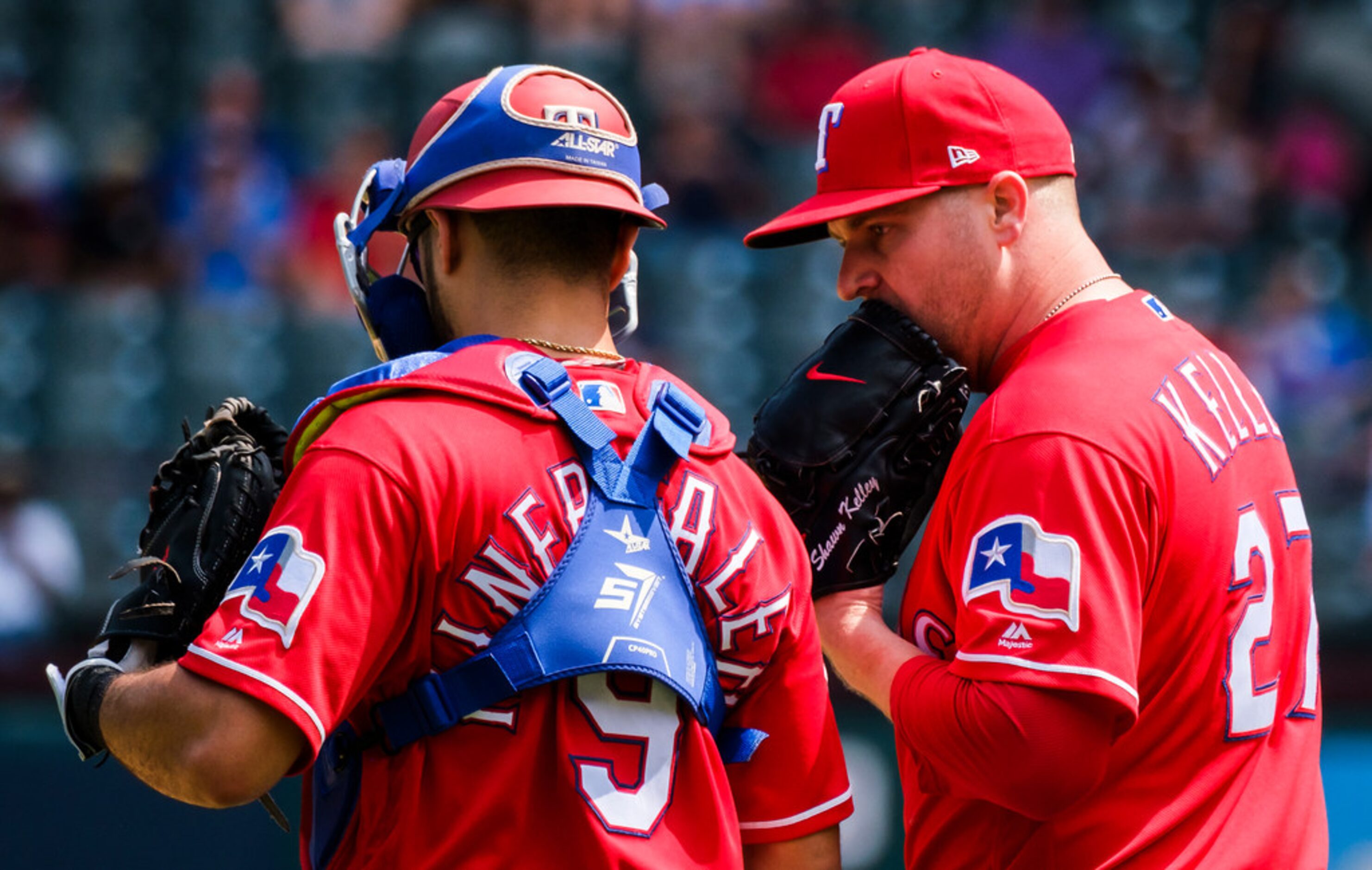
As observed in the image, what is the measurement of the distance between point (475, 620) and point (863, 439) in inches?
32.8

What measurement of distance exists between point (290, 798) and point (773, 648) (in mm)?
4187

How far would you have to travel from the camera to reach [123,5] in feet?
35.1

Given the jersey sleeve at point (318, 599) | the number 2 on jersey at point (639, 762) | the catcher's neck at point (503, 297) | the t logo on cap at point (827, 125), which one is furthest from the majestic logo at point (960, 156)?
the jersey sleeve at point (318, 599)

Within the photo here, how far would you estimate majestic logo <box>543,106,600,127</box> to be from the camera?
7.90 feet

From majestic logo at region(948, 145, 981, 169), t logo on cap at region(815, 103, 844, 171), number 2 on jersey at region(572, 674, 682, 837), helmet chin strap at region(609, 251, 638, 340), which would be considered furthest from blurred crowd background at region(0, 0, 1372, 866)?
number 2 on jersey at region(572, 674, 682, 837)

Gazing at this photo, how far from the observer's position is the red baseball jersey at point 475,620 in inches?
82.0

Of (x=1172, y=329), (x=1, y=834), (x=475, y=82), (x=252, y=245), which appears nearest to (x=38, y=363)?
(x=252, y=245)

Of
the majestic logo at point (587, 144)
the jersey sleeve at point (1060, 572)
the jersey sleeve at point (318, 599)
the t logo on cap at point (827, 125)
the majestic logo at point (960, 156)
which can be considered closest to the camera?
the jersey sleeve at point (318, 599)

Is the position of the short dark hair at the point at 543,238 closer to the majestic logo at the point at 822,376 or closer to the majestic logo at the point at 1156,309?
the majestic logo at the point at 822,376

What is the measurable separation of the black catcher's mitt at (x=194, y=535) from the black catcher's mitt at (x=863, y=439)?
2.96 feet

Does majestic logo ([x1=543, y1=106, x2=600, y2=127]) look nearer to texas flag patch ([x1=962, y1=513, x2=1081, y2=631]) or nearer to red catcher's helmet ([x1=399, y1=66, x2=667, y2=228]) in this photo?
red catcher's helmet ([x1=399, y1=66, x2=667, y2=228])

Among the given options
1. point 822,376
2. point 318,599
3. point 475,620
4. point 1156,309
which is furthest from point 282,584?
point 1156,309

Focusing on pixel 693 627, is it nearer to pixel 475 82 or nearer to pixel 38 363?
pixel 475 82

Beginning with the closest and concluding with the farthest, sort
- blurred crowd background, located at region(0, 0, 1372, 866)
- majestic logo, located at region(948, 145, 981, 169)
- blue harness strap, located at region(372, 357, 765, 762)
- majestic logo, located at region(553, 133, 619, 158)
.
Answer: blue harness strap, located at region(372, 357, 765, 762), majestic logo, located at region(553, 133, 619, 158), majestic logo, located at region(948, 145, 981, 169), blurred crowd background, located at region(0, 0, 1372, 866)
